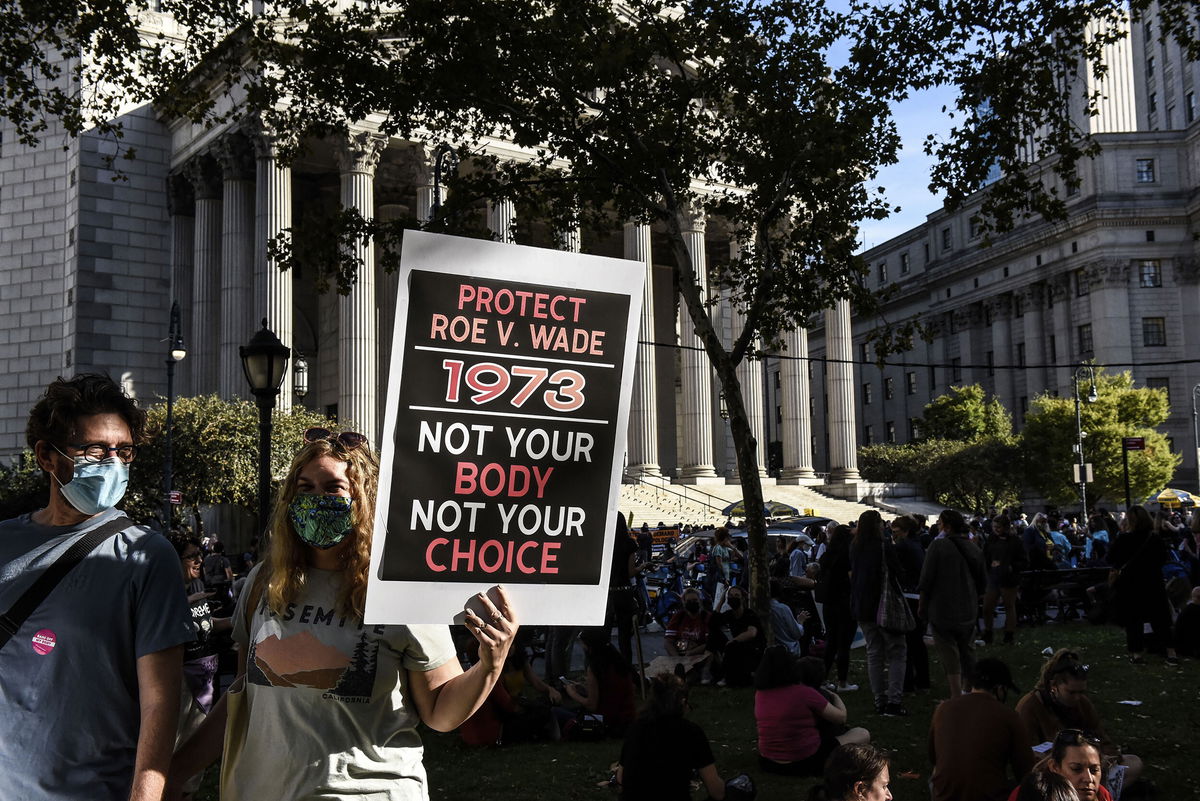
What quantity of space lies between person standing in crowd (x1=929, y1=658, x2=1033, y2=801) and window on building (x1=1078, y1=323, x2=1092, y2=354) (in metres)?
76.8

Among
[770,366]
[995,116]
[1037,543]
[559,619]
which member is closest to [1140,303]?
[770,366]

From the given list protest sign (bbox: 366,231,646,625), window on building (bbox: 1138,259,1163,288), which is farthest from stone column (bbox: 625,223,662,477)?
protest sign (bbox: 366,231,646,625)

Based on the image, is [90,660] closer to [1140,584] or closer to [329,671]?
[329,671]

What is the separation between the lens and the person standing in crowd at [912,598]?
13.7 m

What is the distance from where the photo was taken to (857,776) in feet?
17.9

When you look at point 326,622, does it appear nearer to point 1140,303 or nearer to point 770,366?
point 1140,303

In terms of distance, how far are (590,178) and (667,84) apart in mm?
1647

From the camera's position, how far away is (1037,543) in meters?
22.0

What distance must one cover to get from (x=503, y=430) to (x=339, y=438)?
1.83 ft

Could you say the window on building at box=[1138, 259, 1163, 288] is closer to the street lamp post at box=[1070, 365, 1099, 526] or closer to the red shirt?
the street lamp post at box=[1070, 365, 1099, 526]

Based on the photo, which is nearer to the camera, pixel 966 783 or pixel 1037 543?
pixel 966 783

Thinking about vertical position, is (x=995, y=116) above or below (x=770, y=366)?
below

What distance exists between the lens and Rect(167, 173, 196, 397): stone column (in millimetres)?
48469

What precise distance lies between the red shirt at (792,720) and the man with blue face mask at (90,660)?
22.2 ft
